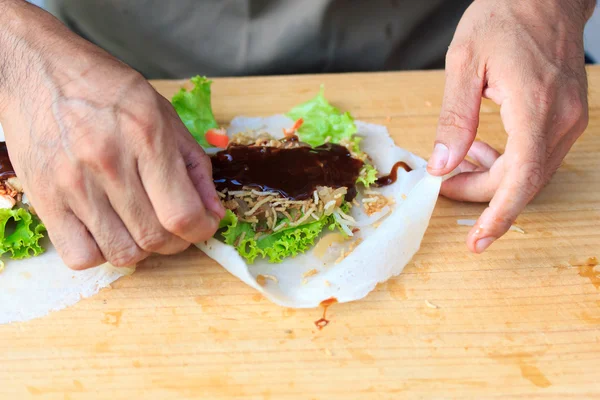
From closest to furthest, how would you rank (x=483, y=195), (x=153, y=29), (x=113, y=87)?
(x=113, y=87), (x=483, y=195), (x=153, y=29)

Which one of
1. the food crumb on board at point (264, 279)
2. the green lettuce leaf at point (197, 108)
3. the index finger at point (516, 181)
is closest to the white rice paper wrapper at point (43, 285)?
the food crumb on board at point (264, 279)

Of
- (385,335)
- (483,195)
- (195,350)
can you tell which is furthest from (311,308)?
(483,195)

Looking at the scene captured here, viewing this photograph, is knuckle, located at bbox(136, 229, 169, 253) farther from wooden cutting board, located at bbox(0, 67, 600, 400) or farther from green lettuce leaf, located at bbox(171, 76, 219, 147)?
green lettuce leaf, located at bbox(171, 76, 219, 147)

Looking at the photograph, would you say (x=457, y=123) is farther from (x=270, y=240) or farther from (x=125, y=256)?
(x=125, y=256)

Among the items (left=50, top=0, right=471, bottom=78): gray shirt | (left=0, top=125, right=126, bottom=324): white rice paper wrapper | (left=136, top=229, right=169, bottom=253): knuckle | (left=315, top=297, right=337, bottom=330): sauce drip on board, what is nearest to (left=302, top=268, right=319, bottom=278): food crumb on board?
(left=315, top=297, right=337, bottom=330): sauce drip on board

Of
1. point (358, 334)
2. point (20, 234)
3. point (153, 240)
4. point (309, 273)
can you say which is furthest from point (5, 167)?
point (358, 334)

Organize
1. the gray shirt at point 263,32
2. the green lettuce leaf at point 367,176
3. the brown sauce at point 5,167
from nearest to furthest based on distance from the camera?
the brown sauce at point 5,167 < the green lettuce leaf at point 367,176 < the gray shirt at point 263,32

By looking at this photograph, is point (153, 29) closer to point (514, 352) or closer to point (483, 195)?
point (483, 195)

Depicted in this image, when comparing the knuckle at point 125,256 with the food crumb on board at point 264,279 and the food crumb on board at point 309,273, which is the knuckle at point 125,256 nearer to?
the food crumb on board at point 264,279
